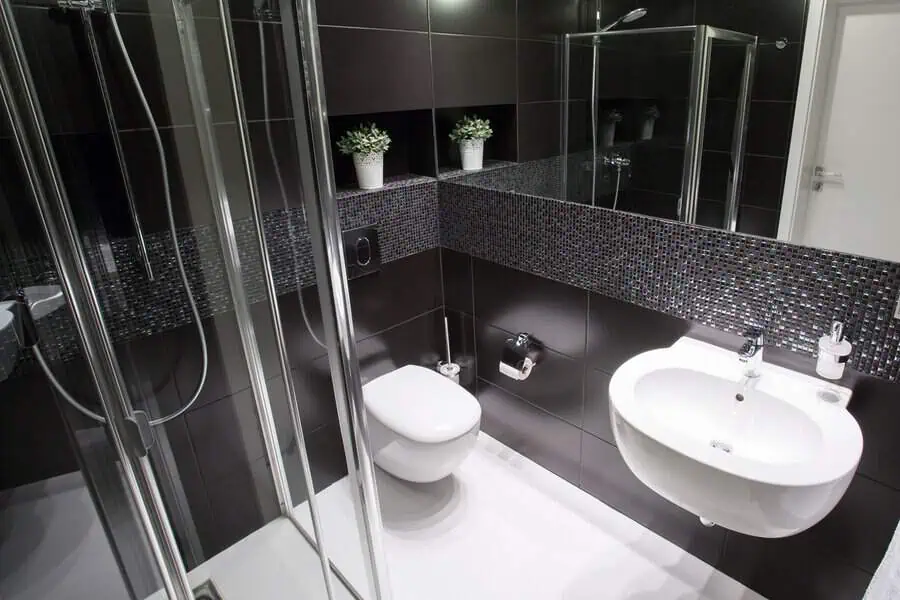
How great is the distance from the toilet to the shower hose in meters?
0.55

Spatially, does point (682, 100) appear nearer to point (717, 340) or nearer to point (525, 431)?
point (717, 340)

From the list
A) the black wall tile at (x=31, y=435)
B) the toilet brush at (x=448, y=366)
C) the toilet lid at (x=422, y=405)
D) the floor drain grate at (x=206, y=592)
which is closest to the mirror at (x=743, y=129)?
the toilet brush at (x=448, y=366)

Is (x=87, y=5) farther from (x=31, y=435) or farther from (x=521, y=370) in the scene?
(x=521, y=370)

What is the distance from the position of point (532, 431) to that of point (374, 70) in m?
1.44

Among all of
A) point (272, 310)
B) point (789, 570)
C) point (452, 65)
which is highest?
point (452, 65)

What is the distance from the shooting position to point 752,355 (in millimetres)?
1312

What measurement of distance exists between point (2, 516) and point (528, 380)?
1.58m

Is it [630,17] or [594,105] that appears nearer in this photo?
[630,17]

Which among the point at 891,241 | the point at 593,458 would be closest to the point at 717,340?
the point at 891,241

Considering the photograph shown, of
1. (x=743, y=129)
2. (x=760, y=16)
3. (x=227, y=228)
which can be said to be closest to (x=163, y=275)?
(x=227, y=228)

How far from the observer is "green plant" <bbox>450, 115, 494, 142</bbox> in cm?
215

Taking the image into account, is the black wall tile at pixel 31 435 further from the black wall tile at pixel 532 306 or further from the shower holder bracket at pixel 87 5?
the black wall tile at pixel 532 306

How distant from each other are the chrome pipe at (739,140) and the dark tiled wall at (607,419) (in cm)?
33

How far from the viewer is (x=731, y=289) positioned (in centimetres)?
142
